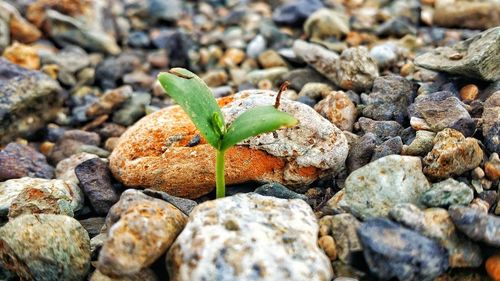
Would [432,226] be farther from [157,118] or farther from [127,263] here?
[157,118]

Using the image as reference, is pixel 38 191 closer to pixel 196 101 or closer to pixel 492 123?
pixel 196 101

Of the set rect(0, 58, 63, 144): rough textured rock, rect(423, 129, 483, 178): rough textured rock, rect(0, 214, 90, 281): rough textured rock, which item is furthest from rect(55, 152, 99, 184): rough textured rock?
rect(423, 129, 483, 178): rough textured rock

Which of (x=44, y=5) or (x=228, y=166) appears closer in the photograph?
(x=228, y=166)

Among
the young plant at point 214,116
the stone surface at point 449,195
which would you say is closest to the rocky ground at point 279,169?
the stone surface at point 449,195

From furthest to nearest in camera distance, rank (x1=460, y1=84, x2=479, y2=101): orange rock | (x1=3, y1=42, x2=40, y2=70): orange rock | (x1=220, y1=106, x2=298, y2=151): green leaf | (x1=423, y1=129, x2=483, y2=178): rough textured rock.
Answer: (x1=3, y1=42, x2=40, y2=70): orange rock, (x1=460, y1=84, x2=479, y2=101): orange rock, (x1=423, y1=129, x2=483, y2=178): rough textured rock, (x1=220, y1=106, x2=298, y2=151): green leaf

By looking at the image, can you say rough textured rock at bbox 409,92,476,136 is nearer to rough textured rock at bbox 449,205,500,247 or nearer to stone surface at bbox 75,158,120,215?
rough textured rock at bbox 449,205,500,247

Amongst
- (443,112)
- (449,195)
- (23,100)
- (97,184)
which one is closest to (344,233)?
(449,195)

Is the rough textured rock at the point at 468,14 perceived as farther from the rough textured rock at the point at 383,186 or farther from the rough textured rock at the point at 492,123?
the rough textured rock at the point at 383,186

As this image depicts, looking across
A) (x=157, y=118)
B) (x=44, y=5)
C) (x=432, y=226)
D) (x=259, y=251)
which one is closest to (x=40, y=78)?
(x=157, y=118)
